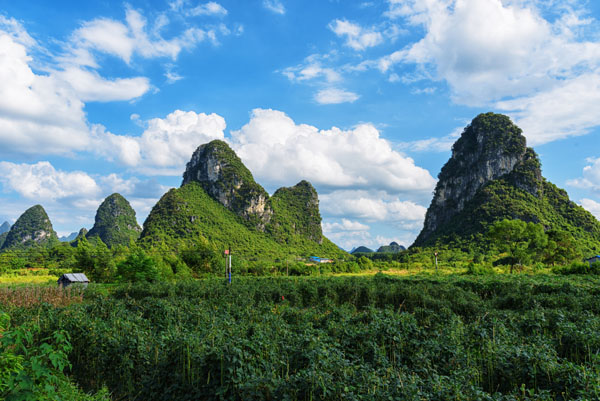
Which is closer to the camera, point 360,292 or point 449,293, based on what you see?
point 449,293

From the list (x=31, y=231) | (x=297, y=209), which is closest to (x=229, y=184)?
(x=297, y=209)

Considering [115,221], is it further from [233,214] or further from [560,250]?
[560,250]

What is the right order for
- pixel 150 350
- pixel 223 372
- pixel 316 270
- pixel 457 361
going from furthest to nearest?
pixel 316 270, pixel 150 350, pixel 457 361, pixel 223 372

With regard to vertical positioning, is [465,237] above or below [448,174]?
below

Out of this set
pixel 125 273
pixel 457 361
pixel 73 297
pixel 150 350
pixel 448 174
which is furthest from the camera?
pixel 448 174

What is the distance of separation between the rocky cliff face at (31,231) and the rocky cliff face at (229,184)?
4718 cm

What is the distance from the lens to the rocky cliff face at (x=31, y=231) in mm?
107125

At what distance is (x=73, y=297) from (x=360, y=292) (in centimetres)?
1419

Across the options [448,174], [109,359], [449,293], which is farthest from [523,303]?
[448,174]

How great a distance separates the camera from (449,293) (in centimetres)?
1539

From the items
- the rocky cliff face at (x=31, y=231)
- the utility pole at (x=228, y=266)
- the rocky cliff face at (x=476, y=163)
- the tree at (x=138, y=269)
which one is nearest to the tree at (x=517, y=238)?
the utility pole at (x=228, y=266)

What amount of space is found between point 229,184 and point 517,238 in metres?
82.4

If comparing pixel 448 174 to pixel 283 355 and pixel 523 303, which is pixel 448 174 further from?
pixel 283 355

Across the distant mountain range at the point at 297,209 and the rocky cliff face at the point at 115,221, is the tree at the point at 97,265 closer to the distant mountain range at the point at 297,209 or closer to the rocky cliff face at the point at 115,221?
the distant mountain range at the point at 297,209
